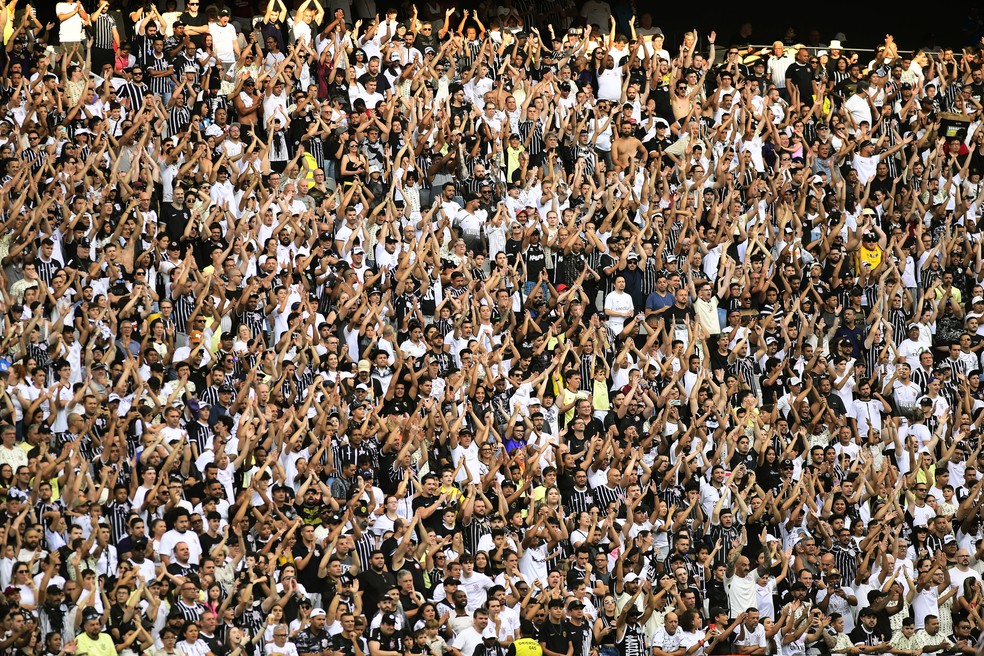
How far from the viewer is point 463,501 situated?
691 inches

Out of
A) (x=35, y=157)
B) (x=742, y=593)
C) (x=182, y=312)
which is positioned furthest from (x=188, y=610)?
(x=35, y=157)

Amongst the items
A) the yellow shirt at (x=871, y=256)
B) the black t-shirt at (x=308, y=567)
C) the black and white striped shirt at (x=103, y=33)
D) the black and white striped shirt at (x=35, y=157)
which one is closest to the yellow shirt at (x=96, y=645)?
the black t-shirt at (x=308, y=567)

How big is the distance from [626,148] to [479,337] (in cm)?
346

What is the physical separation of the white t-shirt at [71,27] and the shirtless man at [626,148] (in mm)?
6321

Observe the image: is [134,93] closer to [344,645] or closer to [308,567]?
[308,567]

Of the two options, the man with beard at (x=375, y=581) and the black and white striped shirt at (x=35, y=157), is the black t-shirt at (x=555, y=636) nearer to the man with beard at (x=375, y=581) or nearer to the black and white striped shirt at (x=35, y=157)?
the man with beard at (x=375, y=581)

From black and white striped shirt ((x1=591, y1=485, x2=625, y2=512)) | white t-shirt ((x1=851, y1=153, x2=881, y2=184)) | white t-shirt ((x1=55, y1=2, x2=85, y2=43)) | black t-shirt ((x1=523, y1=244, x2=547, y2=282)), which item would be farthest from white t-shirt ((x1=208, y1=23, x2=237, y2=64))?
white t-shirt ((x1=851, y1=153, x2=881, y2=184))

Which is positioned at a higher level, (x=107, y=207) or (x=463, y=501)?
(x=107, y=207)

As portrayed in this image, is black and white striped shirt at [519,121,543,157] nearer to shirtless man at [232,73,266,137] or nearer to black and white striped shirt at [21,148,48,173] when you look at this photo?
shirtless man at [232,73,266,137]

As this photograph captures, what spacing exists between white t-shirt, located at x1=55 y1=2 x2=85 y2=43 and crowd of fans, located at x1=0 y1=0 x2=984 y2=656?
6cm

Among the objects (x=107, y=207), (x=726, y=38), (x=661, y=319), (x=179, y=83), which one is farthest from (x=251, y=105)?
(x=726, y=38)

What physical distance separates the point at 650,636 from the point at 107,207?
7.21 metres

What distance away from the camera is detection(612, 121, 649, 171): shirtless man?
20.9m

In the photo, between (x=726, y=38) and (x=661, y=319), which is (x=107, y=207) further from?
(x=726, y=38)
